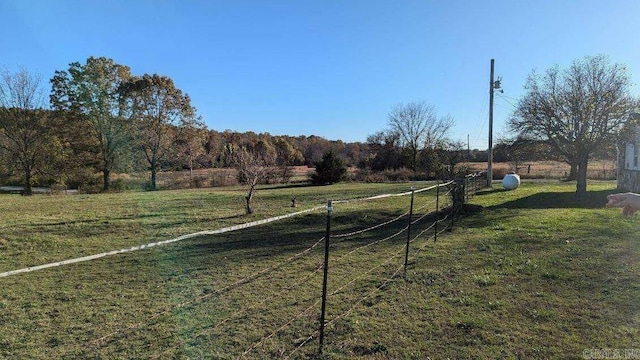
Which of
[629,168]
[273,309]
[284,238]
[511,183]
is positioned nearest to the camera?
[273,309]

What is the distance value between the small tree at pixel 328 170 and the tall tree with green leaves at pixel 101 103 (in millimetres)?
15571

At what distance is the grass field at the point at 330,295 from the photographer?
3.57 m

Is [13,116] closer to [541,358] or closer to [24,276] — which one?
[24,276]

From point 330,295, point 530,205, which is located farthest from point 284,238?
point 530,205

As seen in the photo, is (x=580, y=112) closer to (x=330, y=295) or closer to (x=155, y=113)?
(x=330, y=295)

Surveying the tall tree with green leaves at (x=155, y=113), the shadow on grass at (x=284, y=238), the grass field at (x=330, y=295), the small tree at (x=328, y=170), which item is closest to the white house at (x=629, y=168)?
the grass field at (x=330, y=295)

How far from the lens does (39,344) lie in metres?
3.60

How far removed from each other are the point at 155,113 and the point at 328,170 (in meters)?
15.7

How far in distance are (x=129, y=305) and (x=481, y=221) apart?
955cm

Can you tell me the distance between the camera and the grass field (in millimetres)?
3572

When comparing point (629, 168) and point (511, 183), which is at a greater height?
point (629, 168)

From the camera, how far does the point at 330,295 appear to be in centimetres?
495

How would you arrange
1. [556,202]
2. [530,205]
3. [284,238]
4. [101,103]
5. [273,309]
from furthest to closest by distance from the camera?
[101,103] < [556,202] < [530,205] < [284,238] < [273,309]

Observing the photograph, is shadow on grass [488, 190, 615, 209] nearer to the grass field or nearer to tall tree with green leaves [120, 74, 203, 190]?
the grass field
